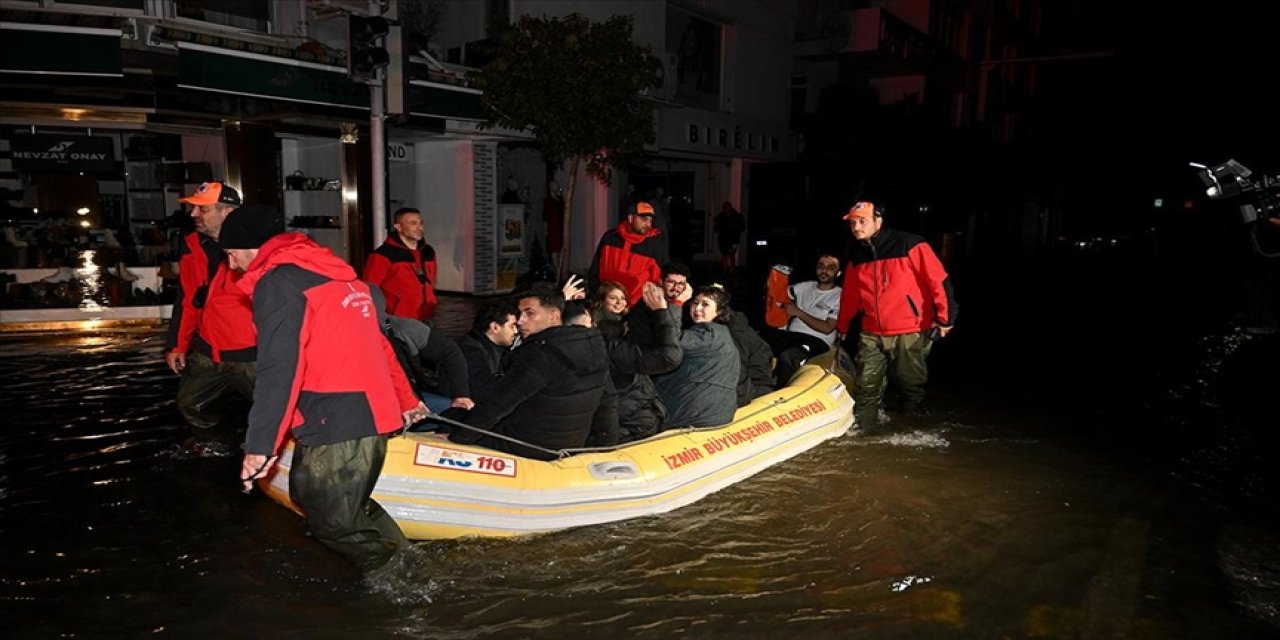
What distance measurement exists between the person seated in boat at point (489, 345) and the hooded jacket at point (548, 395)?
0.63 m

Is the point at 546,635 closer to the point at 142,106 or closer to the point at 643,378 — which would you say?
the point at 643,378

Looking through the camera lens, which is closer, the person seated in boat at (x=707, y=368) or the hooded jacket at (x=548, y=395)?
the hooded jacket at (x=548, y=395)

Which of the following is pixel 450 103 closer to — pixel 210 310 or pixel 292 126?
pixel 292 126

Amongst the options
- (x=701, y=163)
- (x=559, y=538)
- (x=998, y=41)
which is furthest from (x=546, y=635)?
(x=998, y=41)

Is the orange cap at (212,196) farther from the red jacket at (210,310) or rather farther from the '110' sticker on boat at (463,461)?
the '110' sticker on boat at (463,461)

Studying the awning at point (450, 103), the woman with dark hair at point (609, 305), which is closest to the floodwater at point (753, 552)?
the woman with dark hair at point (609, 305)

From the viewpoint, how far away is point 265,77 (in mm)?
11953

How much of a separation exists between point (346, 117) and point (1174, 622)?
41.0 feet

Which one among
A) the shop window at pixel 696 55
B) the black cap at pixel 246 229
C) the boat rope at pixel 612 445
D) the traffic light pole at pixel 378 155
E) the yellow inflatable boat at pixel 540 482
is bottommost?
the yellow inflatable boat at pixel 540 482

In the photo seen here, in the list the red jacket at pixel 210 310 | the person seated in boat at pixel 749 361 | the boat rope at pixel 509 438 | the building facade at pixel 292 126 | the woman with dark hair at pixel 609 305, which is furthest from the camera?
the building facade at pixel 292 126

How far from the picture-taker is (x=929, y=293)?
7.39 m

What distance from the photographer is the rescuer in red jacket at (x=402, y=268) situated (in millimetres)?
7648

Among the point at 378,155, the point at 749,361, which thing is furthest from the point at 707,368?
the point at 378,155

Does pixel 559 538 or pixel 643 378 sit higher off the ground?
pixel 643 378
